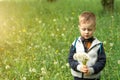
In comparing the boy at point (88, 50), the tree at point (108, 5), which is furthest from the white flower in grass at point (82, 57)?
the tree at point (108, 5)

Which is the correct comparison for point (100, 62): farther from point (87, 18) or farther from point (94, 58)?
point (87, 18)

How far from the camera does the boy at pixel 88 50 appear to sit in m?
4.98

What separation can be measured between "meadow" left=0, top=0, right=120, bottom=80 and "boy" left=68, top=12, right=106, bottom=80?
1.63 m

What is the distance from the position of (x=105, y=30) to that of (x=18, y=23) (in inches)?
110

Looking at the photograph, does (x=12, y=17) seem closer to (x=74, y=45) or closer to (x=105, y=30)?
(x=105, y=30)

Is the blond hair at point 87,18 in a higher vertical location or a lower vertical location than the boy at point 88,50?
higher

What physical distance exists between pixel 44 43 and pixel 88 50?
4.12 m

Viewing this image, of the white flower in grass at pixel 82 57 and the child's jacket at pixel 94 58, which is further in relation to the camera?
the child's jacket at pixel 94 58

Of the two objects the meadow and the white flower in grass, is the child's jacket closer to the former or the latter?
the white flower in grass

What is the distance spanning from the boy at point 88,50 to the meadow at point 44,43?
5.35 ft

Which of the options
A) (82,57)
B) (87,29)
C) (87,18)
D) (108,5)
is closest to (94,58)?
(82,57)

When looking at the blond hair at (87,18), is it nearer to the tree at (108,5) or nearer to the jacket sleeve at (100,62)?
the jacket sleeve at (100,62)

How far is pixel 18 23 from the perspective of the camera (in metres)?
12.1

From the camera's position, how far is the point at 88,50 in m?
5.06
